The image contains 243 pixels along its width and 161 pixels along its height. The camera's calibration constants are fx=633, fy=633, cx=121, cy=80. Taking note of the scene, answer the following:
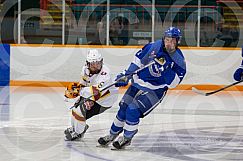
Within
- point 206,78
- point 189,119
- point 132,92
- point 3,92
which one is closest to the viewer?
point 132,92

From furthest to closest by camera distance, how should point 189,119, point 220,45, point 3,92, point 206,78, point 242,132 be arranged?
1. point 220,45
2. point 206,78
3. point 3,92
4. point 189,119
5. point 242,132

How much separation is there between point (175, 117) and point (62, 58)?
3.75m

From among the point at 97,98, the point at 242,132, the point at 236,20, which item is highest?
the point at 236,20

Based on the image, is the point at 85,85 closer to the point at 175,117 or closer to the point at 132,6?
the point at 175,117

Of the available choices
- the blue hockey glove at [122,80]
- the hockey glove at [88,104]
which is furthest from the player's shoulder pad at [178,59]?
the hockey glove at [88,104]

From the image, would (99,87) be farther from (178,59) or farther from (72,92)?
(178,59)

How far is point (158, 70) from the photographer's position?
4996 mm

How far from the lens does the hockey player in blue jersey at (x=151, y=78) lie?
16.2 feet

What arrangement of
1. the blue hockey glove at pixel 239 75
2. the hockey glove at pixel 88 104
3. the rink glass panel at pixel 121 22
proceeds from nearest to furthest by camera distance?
the hockey glove at pixel 88 104 → the blue hockey glove at pixel 239 75 → the rink glass panel at pixel 121 22

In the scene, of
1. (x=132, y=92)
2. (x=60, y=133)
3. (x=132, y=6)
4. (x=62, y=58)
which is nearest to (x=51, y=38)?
(x=62, y=58)

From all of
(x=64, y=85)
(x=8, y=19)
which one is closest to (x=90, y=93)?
(x=64, y=85)

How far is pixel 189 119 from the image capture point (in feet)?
23.0

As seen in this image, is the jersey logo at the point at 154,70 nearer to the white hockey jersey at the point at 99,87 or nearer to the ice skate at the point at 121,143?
the white hockey jersey at the point at 99,87

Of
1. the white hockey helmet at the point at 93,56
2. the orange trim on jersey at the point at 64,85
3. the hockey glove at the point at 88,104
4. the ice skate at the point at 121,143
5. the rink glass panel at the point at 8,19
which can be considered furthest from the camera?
the rink glass panel at the point at 8,19
